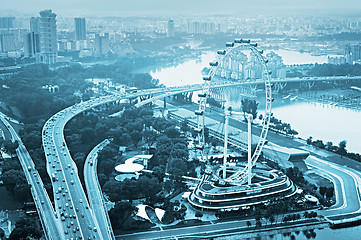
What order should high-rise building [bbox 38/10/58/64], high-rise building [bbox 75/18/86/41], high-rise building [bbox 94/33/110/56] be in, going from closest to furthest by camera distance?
1. high-rise building [bbox 38/10/58/64]
2. high-rise building [bbox 94/33/110/56]
3. high-rise building [bbox 75/18/86/41]

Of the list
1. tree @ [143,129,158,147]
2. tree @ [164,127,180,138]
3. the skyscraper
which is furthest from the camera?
the skyscraper

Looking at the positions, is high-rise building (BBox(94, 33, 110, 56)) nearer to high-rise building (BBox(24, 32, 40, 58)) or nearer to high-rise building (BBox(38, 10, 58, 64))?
high-rise building (BBox(38, 10, 58, 64))

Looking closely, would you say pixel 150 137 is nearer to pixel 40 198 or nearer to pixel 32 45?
pixel 40 198

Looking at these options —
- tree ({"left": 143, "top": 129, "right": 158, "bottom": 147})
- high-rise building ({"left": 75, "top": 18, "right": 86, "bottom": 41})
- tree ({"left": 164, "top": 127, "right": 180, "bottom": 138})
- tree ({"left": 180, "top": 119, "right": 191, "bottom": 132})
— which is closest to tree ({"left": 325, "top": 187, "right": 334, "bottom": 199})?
tree ({"left": 164, "top": 127, "right": 180, "bottom": 138})

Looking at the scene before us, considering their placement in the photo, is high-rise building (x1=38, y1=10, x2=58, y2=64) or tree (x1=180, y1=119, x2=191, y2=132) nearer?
tree (x1=180, y1=119, x2=191, y2=132)

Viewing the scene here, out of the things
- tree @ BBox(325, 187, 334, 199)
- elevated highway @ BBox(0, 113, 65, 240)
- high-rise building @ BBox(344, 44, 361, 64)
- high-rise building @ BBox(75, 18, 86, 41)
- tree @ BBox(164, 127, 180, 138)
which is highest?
high-rise building @ BBox(75, 18, 86, 41)

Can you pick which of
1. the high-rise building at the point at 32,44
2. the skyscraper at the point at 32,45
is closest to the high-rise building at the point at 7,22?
the skyscraper at the point at 32,45

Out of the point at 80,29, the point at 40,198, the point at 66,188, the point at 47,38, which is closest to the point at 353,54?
the point at 80,29

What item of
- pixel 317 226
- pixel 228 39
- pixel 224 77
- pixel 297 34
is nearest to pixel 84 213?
pixel 317 226
